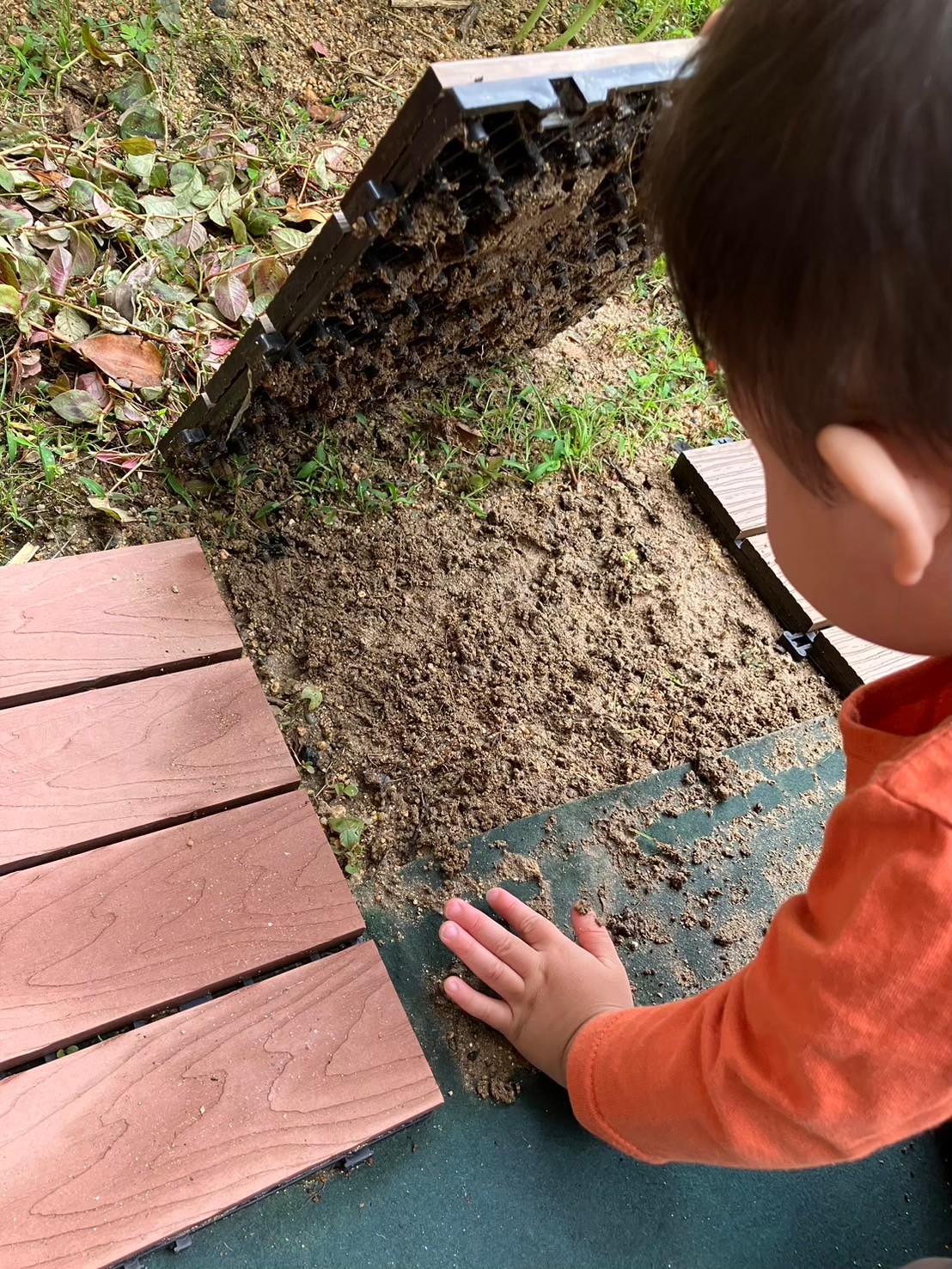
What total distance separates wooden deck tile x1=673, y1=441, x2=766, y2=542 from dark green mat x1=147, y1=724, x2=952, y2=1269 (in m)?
0.83

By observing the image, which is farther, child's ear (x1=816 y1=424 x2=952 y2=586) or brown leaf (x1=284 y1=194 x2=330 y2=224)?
brown leaf (x1=284 y1=194 x2=330 y2=224)

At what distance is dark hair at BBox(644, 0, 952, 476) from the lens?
1.97ft

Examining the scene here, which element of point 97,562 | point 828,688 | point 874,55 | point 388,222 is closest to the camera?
point 874,55

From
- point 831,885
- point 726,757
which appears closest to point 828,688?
point 726,757

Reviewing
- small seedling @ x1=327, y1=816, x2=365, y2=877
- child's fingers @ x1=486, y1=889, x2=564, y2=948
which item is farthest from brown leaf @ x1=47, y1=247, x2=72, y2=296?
child's fingers @ x1=486, y1=889, x2=564, y2=948

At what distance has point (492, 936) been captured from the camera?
149cm

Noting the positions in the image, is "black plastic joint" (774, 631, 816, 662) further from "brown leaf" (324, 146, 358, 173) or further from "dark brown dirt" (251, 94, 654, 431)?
"brown leaf" (324, 146, 358, 173)

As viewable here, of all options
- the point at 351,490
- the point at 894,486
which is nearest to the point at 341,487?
the point at 351,490

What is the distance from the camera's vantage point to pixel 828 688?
6.86 feet

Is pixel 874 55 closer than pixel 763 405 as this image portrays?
Yes

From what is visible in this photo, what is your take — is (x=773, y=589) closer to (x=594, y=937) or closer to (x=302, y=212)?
(x=594, y=937)

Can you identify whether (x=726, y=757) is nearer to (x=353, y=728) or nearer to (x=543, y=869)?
(x=543, y=869)

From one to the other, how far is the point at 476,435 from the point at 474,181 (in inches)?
34.2

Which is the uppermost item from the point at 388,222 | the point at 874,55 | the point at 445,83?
the point at 874,55
